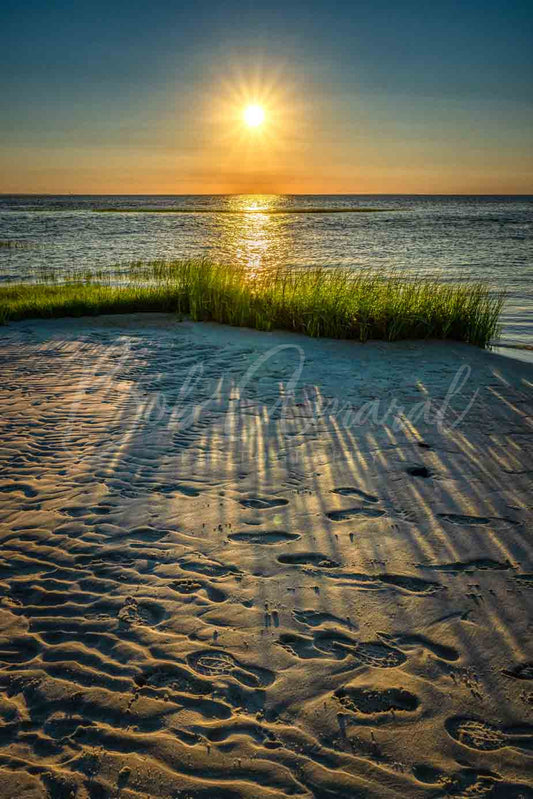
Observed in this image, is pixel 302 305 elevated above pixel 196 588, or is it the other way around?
pixel 302 305

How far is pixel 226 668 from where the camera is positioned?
120 inches

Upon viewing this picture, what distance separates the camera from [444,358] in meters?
9.88

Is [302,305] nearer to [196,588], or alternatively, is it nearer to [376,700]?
[196,588]

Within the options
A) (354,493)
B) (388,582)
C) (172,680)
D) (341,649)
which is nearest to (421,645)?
(341,649)

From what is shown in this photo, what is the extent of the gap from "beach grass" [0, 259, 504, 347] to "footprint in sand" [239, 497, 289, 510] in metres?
6.73

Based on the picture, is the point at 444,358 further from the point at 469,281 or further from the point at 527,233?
the point at 527,233

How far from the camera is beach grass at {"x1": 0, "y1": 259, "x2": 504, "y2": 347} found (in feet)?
36.8

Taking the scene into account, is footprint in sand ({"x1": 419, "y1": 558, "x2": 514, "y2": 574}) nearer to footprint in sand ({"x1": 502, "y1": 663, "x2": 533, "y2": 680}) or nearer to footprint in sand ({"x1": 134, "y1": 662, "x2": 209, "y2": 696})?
footprint in sand ({"x1": 502, "y1": 663, "x2": 533, "y2": 680})

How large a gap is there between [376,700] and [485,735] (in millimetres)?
536

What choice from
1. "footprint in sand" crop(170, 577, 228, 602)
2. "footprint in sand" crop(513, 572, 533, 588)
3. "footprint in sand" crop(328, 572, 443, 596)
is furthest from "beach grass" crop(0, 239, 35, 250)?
"footprint in sand" crop(513, 572, 533, 588)

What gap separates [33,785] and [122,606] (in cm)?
120

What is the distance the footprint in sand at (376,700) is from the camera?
9.19 feet

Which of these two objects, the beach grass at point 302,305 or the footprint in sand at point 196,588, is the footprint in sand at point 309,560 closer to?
the footprint in sand at point 196,588

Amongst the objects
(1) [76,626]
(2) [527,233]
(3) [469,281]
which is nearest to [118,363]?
(1) [76,626]
